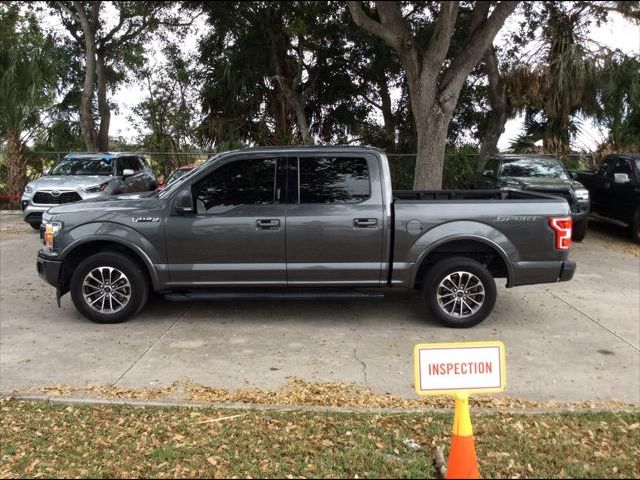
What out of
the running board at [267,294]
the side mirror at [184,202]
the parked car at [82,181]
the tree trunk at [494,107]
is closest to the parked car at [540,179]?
the tree trunk at [494,107]

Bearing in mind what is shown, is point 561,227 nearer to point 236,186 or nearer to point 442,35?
point 236,186

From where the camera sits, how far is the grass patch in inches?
136

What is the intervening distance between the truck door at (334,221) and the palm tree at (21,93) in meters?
12.1

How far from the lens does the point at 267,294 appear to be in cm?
614

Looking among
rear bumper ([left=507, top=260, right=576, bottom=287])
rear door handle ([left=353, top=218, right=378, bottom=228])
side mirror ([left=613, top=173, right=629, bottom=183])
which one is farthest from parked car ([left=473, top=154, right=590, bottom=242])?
rear door handle ([left=353, top=218, right=378, bottom=228])

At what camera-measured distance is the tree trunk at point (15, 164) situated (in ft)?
52.5

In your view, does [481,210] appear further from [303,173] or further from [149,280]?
[149,280]

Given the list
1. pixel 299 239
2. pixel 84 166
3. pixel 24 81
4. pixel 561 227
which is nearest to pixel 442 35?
pixel 561 227

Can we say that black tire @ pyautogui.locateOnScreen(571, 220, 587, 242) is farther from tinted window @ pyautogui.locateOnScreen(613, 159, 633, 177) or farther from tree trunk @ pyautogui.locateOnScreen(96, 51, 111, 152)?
tree trunk @ pyautogui.locateOnScreen(96, 51, 111, 152)

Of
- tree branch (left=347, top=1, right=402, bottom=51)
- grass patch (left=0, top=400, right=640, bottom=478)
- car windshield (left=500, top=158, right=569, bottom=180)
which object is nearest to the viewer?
grass patch (left=0, top=400, right=640, bottom=478)

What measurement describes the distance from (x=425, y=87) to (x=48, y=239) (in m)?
6.41

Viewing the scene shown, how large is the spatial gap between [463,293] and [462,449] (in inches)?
128

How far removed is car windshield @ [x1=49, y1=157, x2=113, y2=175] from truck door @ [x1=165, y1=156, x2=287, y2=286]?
7.94 metres

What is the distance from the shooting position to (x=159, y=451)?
3.63m
